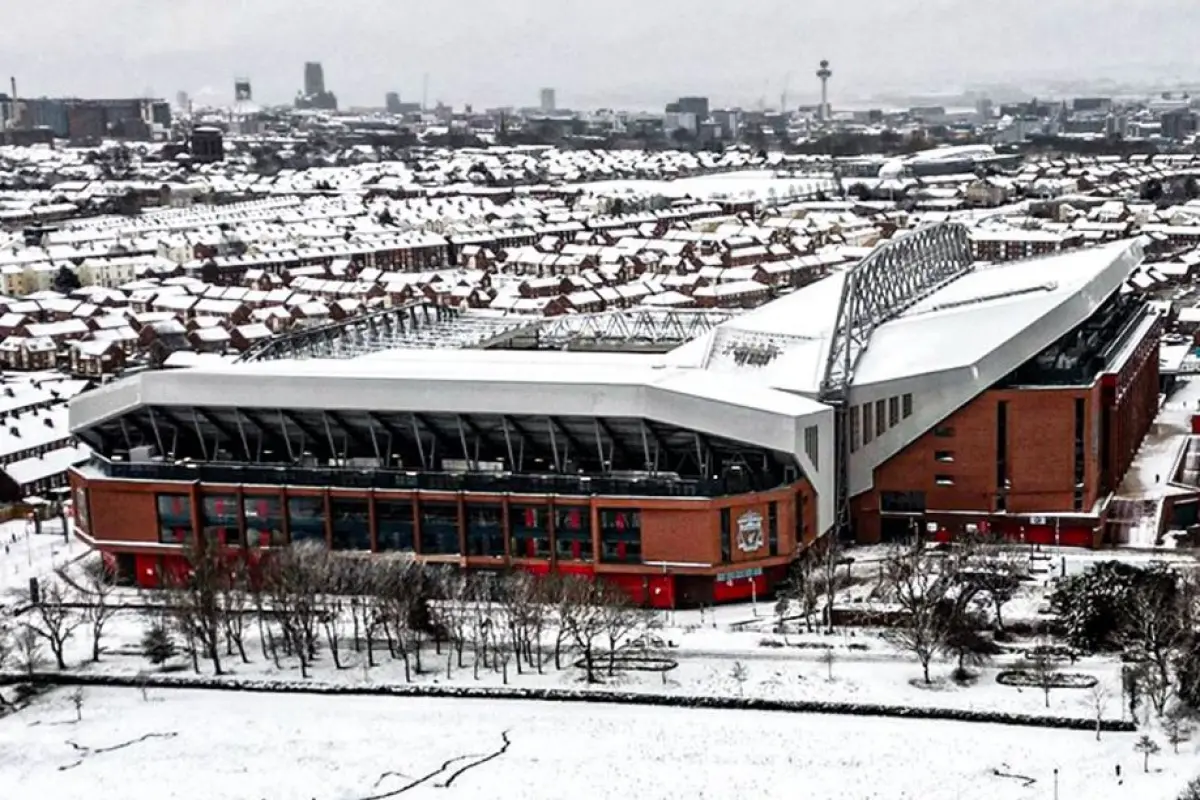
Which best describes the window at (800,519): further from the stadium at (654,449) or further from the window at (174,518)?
the window at (174,518)

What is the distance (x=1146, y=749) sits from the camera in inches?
864

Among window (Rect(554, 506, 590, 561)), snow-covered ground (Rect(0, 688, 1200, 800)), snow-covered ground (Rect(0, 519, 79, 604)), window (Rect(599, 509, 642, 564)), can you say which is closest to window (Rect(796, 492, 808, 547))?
window (Rect(599, 509, 642, 564))

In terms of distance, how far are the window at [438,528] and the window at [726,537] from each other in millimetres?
5227

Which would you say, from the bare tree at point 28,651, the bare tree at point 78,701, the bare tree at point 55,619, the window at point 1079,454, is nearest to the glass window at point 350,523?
the bare tree at point 55,619

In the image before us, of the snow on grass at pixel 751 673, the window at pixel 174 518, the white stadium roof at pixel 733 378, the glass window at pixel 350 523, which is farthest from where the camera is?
the window at pixel 174 518

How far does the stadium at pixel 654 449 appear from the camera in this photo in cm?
2952

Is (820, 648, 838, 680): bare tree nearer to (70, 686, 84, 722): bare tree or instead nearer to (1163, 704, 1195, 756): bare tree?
(1163, 704, 1195, 756): bare tree

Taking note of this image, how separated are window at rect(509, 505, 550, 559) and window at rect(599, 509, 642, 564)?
1124mm

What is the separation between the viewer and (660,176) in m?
144

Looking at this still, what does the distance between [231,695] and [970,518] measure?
1544cm

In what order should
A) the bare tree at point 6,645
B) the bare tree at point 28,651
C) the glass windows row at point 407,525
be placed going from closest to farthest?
the bare tree at point 6,645 → the bare tree at point 28,651 → the glass windows row at point 407,525

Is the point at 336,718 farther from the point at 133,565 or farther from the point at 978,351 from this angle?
the point at 978,351

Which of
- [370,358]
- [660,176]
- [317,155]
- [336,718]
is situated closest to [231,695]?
[336,718]

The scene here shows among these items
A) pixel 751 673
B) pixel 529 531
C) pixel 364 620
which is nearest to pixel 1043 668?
pixel 751 673
